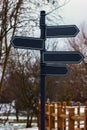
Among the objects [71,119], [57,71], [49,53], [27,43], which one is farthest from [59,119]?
[27,43]

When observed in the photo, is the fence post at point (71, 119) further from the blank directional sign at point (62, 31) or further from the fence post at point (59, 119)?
the blank directional sign at point (62, 31)

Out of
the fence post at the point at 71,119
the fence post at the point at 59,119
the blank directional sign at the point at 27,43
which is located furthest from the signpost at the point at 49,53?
the fence post at the point at 59,119

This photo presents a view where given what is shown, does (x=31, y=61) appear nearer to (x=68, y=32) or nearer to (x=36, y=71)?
(x=36, y=71)

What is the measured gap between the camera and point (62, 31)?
987cm

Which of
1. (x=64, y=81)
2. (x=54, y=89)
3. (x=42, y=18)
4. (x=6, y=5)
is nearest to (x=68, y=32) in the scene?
(x=42, y=18)

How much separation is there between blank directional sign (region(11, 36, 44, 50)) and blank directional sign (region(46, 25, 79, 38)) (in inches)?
11.2

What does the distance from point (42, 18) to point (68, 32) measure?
63 cm

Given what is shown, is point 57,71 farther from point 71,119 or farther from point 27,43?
point 71,119

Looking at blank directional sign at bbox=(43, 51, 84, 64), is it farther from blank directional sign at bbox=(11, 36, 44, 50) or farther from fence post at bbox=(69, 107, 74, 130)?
fence post at bbox=(69, 107, 74, 130)

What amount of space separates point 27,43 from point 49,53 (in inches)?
19.2

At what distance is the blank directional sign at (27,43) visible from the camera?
9625 mm

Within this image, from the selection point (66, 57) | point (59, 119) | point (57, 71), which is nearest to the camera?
point (66, 57)

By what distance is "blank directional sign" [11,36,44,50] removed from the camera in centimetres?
962

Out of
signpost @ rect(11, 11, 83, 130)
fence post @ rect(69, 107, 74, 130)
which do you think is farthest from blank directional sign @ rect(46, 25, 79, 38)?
fence post @ rect(69, 107, 74, 130)
